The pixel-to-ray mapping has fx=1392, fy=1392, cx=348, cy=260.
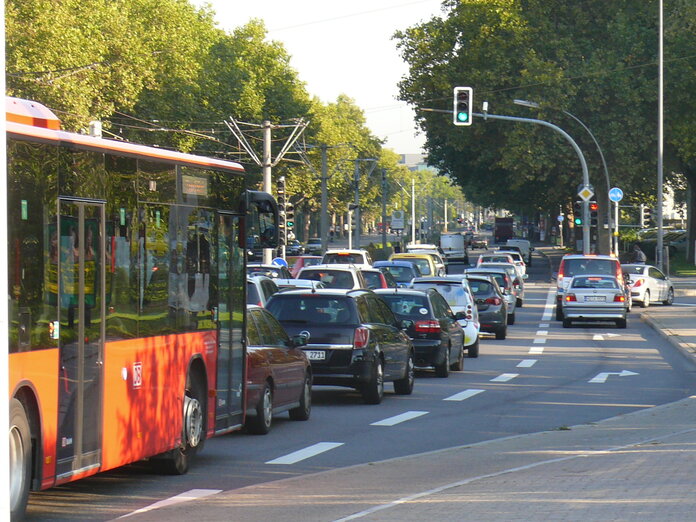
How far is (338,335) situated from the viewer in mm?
17906

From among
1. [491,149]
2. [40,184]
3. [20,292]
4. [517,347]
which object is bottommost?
[517,347]

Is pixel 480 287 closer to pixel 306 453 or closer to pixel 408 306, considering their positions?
pixel 408 306

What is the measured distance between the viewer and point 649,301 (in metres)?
48.8

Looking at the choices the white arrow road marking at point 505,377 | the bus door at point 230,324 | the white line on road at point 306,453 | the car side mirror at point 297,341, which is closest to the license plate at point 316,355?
the car side mirror at point 297,341

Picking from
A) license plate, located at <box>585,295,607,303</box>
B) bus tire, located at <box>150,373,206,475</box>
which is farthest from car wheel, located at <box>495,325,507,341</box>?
bus tire, located at <box>150,373,206,475</box>

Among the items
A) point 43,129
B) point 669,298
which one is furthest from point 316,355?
point 669,298

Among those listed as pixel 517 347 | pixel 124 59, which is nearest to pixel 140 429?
pixel 517 347

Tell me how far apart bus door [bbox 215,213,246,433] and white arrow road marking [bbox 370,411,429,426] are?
2977 mm

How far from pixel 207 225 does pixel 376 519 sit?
4.36 metres

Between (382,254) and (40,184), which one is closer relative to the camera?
(40,184)

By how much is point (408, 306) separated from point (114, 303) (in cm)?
1314

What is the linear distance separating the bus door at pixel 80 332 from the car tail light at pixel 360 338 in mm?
8159

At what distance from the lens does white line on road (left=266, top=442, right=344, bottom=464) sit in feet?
41.5

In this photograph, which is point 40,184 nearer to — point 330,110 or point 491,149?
point 491,149
